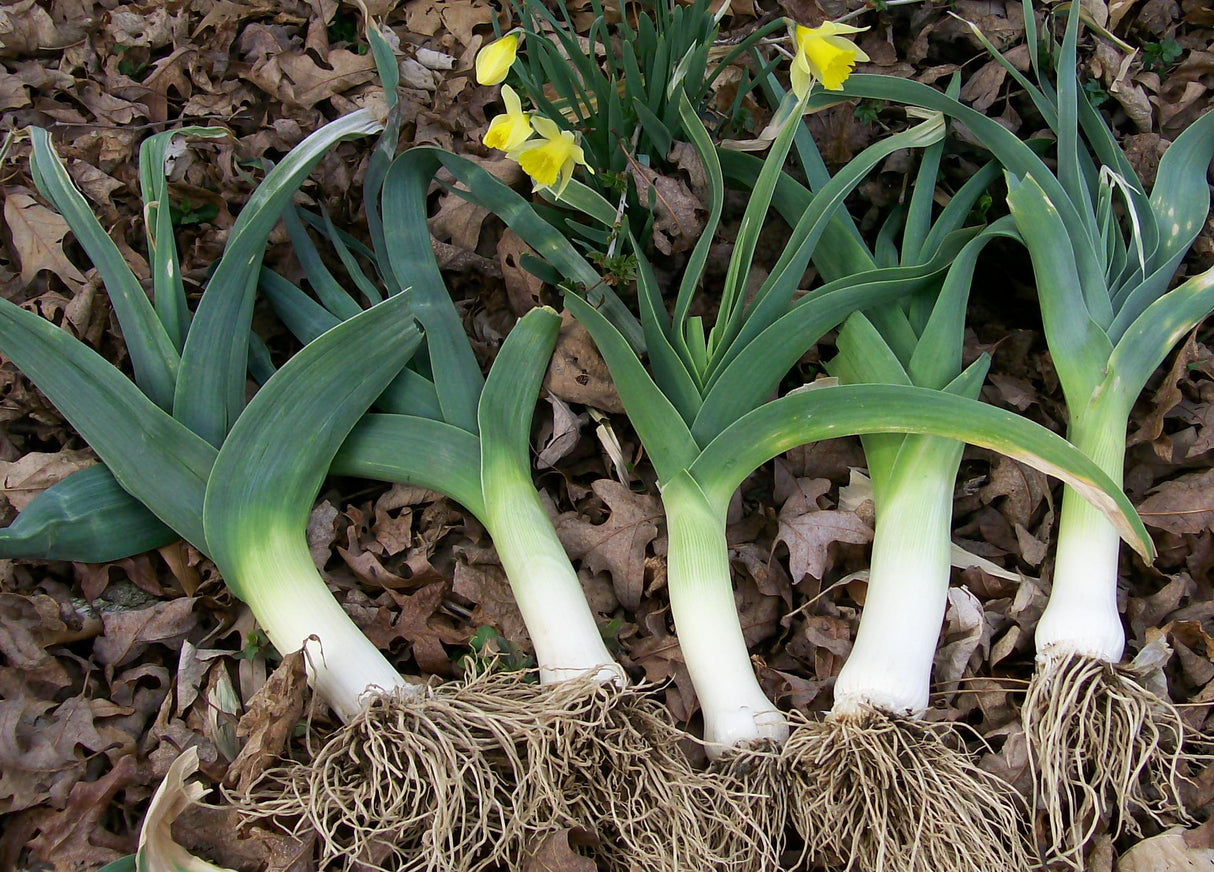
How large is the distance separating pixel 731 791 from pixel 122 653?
3.17 feet

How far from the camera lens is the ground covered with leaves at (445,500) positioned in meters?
1.27

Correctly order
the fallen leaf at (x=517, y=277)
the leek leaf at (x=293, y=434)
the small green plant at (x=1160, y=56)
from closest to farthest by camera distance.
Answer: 1. the leek leaf at (x=293, y=434)
2. the fallen leaf at (x=517, y=277)
3. the small green plant at (x=1160, y=56)

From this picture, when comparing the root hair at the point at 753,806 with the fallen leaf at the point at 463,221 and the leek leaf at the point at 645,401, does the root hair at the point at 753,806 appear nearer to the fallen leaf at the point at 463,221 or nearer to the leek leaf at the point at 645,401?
the leek leaf at the point at 645,401

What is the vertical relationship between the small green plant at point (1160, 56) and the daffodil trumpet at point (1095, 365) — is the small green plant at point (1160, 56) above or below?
above

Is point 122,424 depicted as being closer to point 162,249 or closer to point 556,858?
point 162,249

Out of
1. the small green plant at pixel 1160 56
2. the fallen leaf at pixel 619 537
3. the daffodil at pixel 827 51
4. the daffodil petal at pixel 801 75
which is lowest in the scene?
the fallen leaf at pixel 619 537

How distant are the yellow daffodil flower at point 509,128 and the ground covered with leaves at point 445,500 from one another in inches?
15.3

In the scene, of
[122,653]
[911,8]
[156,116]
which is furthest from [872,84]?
[122,653]

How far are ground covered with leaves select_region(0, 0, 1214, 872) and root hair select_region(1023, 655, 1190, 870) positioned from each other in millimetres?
50

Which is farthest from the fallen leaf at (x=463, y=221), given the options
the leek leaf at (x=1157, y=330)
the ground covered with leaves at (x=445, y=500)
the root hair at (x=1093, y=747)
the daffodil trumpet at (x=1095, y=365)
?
the root hair at (x=1093, y=747)

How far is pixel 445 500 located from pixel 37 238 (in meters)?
0.91

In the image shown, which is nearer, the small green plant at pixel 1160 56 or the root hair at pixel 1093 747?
the root hair at pixel 1093 747

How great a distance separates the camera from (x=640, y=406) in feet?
4.49

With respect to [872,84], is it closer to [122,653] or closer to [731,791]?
[731,791]
